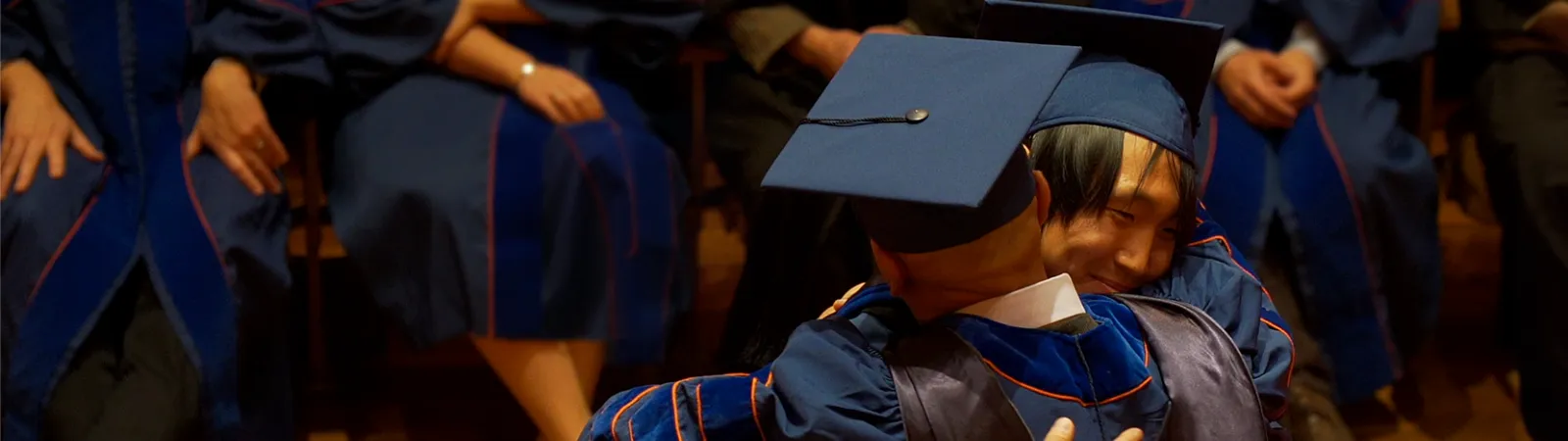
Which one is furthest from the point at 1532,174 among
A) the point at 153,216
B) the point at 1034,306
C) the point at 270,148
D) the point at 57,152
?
the point at 57,152

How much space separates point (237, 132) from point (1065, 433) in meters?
1.42

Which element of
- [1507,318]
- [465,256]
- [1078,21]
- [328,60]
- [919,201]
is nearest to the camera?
[919,201]

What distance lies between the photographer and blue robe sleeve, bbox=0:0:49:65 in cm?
220

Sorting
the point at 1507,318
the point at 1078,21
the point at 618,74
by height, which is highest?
the point at 1078,21

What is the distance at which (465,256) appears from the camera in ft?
6.99

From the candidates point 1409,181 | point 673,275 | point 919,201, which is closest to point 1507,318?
point 1409,181

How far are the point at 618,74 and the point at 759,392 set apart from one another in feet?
4.27

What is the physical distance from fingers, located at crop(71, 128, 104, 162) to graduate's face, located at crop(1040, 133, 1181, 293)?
4.49 ft

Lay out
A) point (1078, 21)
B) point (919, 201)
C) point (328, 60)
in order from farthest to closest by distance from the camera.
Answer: point (328, 60) < point (1078, 21) < point (919, 201)

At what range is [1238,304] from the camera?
1.38 metres

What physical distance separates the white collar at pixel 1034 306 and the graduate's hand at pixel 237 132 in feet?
4.30

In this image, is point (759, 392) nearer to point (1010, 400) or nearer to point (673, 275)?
point (1010, 400)

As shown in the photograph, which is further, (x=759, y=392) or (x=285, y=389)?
(x=285, y=389)

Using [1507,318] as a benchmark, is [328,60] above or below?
above
